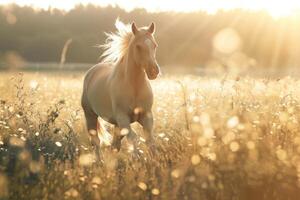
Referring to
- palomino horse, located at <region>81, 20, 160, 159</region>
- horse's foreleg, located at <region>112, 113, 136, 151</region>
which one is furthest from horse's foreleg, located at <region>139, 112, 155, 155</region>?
horse's foreleg, located at <region>112, 113, 136, 151</region>

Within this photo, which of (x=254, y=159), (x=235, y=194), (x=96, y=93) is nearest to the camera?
(x=235, y=194)

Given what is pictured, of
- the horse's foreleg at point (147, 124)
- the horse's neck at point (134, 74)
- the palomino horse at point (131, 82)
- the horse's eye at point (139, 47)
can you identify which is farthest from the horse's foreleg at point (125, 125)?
the horse's eye at point (139, 47)

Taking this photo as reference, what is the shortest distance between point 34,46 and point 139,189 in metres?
54.7

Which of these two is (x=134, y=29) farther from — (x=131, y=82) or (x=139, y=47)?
(x=131, y=82)

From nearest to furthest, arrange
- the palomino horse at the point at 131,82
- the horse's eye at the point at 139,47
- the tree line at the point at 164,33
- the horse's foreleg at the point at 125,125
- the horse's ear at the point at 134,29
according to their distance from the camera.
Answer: the horse's foreleg at the point at 125,125, the palomino horse at the point at 131,82, the horse's eye at the point at 139,47, the horse's ear at the point at 134,29, the tree line at the point at 164,33

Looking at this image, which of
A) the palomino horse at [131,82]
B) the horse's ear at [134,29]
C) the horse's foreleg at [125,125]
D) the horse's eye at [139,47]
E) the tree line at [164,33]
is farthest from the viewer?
the tree line at [164,33]

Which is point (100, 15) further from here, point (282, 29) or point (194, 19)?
point (282, 29)

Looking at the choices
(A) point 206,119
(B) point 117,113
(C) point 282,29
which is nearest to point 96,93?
(B) point 117,113

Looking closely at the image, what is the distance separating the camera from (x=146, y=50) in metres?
7.98

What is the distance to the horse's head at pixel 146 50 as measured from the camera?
25.5 feet

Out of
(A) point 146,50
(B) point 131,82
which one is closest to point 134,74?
(B) point 131,82

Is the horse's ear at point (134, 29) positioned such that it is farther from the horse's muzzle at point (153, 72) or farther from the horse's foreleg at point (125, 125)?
the horse's foreleg at point (125, 125)

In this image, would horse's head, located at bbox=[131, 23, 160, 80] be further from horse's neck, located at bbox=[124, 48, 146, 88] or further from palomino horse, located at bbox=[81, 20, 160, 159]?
horse's neck, located at bbox=[124, 48, 146, 88]

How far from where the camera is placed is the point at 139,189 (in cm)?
552
